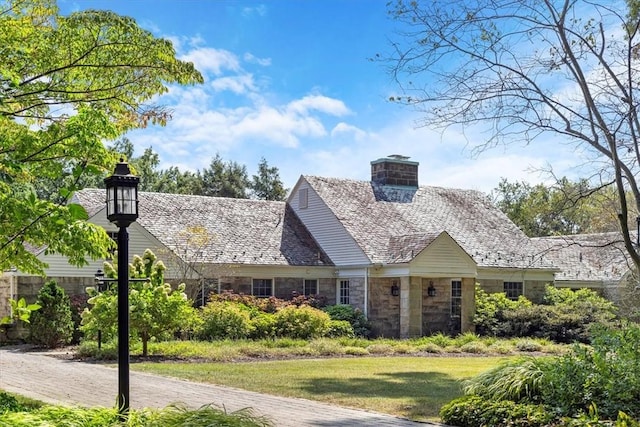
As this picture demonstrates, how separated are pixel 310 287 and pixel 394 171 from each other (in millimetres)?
7085

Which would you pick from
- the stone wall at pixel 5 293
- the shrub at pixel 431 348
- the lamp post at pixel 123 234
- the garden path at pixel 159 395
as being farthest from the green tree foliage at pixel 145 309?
the lamp post at pixel 123 234

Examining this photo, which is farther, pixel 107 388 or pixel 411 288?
pixel 411 288

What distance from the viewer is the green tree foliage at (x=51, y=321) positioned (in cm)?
2211

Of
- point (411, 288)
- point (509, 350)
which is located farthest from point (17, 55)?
point (411, 288)

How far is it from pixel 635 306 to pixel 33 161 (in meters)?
26.2

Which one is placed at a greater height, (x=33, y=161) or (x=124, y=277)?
(x=33, y=161)

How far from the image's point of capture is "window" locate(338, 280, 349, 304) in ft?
94.0

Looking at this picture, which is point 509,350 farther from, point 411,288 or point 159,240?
point 159,240

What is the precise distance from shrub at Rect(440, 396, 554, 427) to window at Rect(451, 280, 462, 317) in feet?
62.7

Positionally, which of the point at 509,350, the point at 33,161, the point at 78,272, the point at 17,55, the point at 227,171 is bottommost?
the point at 509,350

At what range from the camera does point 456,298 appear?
1139 inches

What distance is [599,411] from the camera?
8555mm

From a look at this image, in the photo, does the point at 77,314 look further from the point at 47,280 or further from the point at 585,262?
the point at 585,262

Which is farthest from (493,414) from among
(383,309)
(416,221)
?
(416,221)
